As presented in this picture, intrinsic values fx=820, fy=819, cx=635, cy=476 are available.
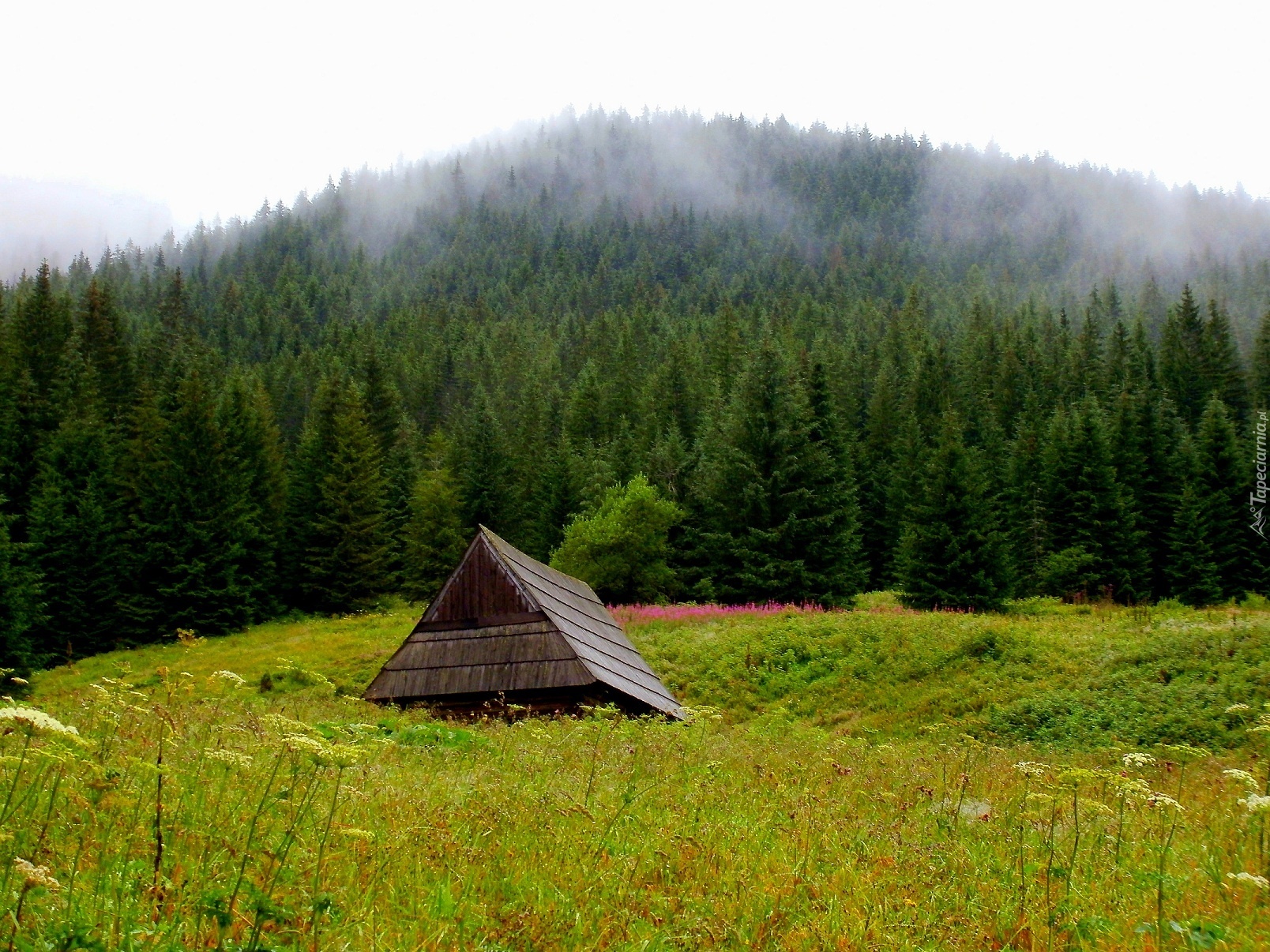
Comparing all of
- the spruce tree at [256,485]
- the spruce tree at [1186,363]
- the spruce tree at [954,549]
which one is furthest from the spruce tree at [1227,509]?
the spruce tree at [256,485]

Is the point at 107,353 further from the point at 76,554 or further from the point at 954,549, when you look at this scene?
the point at 954,549

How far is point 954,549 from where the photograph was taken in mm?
39688

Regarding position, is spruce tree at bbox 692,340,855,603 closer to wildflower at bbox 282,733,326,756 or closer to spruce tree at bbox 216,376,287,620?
spruce tree at bbox 216,376,287,620

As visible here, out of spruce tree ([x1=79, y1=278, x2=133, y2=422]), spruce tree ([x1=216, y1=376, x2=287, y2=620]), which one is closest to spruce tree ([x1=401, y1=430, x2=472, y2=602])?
spruce tree ([x1=216, y1=376, x2=287, y2=620])

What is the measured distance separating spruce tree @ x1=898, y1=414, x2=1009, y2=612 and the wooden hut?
24.8m

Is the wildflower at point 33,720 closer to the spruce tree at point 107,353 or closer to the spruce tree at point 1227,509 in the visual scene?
the spruce tree at point 1227,509

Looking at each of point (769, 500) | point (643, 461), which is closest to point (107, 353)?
point (643, 461)

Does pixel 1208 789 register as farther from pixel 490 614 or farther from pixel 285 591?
pixel 285 591

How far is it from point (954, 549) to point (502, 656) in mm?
29360

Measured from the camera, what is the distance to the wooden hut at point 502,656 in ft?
52.3

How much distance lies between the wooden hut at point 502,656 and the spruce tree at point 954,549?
24.8 meters

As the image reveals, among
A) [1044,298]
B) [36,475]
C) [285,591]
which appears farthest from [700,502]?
[1044,298]

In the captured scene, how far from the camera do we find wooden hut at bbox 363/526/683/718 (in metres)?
16.0

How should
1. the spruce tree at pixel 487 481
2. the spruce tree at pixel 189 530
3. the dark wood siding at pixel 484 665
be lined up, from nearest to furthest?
the dark wood siding at pixel 484 665, the spruce tree at pixel 189 530, the spruce tree at pixel 487 481
